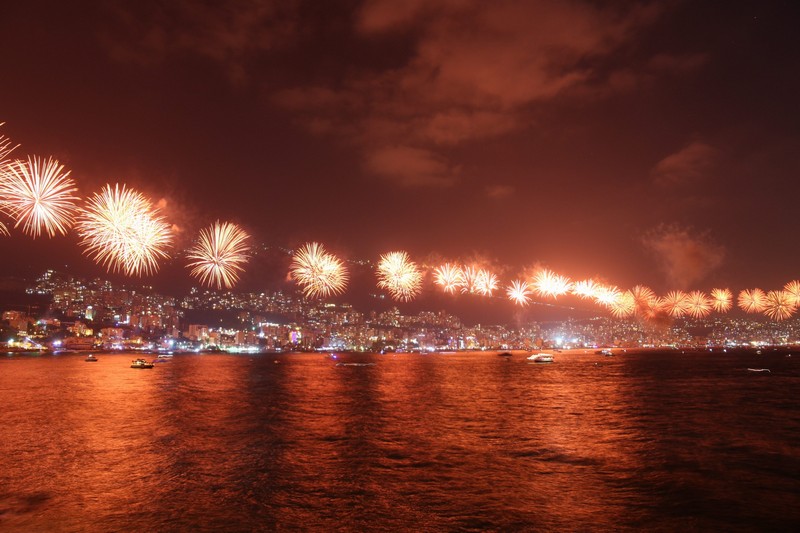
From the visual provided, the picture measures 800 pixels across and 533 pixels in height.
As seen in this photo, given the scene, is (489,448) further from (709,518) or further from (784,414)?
(784,414)

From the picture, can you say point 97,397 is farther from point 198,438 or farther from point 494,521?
point 494,521

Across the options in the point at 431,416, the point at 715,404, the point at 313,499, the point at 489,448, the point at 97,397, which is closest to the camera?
the point at 313,499

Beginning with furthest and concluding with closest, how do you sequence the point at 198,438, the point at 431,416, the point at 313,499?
1. the point at 431,416
2. the point at 198,438
3. the point at 313,499

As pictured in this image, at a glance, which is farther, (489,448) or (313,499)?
(489,448)

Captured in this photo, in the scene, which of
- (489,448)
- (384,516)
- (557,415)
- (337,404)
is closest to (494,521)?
(384,516)

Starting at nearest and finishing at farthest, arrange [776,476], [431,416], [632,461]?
[776,476] → [632,461] → [431,416]

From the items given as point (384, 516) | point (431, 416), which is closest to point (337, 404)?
point (431, 416)
